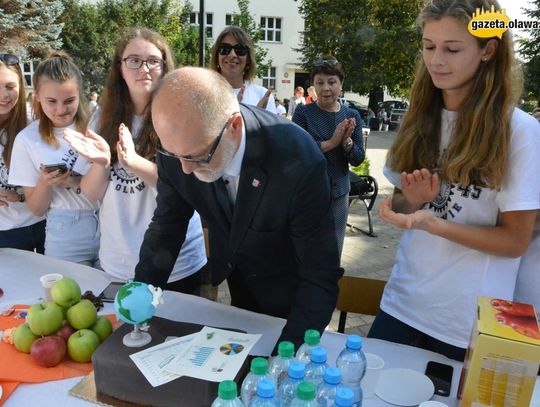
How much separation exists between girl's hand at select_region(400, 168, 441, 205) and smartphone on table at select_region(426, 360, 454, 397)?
0.55m

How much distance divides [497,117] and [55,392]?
1.59 m

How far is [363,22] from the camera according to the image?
20.3m

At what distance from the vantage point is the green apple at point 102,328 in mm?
1463

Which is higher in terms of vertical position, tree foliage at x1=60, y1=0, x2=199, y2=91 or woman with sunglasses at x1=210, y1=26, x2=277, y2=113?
tree foliage at x1=60, y1=0, x2=199, y2=91

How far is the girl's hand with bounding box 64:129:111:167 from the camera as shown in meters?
1.91

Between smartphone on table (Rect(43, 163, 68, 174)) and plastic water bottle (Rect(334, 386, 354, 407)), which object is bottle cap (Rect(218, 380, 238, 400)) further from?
smartphone on table (Rect(43, 163, 68, 174))

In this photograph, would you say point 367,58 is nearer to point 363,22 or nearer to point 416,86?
point 363,22

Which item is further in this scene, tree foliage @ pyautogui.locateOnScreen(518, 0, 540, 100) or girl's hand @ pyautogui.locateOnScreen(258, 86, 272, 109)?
tree foliage @ pyautogui.locateOnScreen(518, 0, 540, 100)

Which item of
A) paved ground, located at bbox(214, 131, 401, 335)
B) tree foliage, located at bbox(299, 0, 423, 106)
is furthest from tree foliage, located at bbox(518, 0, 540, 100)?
paved ground, located at bbox(214, 131, 401, 335)

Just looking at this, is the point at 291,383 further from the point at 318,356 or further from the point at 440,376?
the point at 440,376

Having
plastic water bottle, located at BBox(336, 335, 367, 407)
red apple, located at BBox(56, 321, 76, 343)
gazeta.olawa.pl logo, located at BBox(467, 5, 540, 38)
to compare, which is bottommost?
red apple, located at BBox(56, 321, 76, 343)

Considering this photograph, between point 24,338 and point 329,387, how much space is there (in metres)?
1.02

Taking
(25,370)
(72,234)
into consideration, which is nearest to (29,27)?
(72,234)

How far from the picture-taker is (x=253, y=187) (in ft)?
4.68
